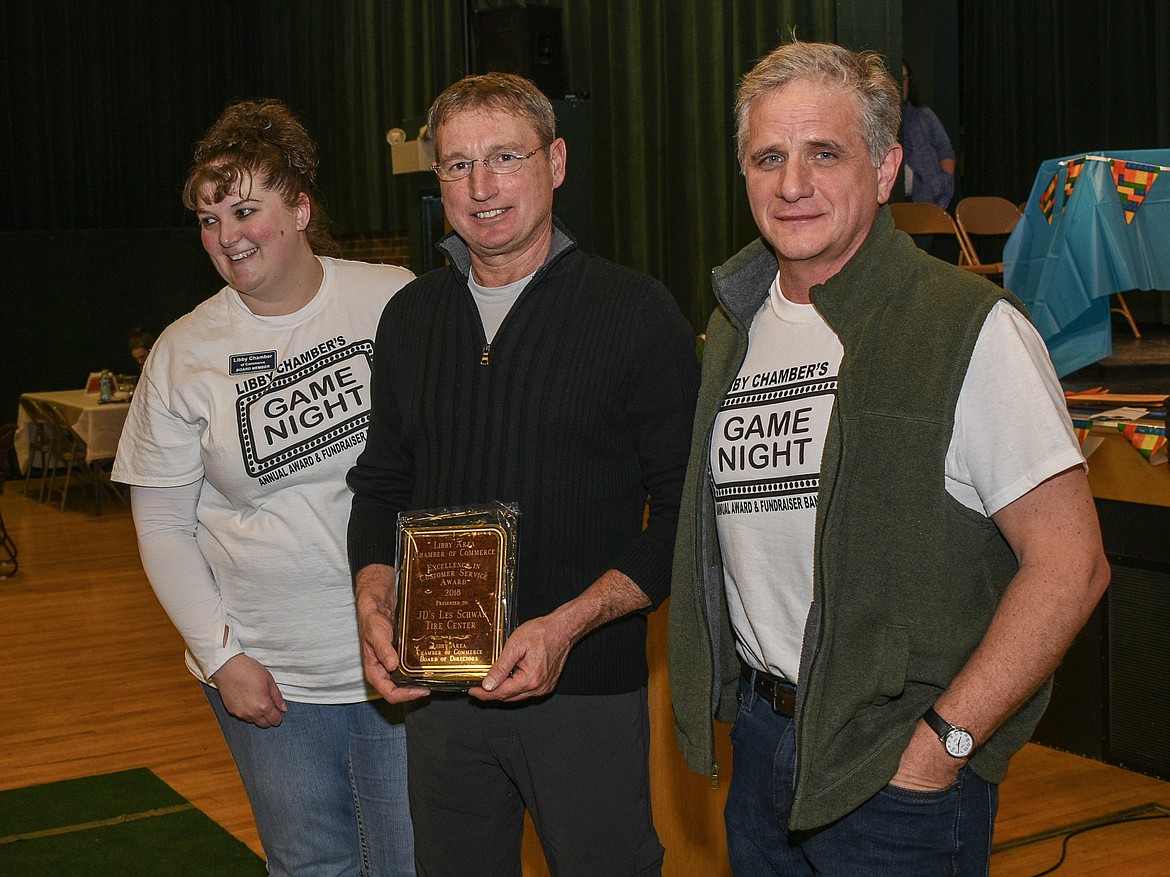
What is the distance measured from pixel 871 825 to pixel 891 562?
33 cm

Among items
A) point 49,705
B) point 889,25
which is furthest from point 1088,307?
point 49,705

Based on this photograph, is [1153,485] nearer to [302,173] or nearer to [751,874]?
[751,874]

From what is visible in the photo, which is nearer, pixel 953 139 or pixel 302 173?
pixel 302 173

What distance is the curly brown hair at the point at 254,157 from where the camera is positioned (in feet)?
6.41

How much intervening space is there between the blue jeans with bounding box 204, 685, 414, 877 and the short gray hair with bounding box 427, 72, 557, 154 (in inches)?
37.3

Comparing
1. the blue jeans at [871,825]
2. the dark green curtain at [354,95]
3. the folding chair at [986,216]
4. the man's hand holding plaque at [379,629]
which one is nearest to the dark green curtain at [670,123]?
the dark green curtain at [354,95]

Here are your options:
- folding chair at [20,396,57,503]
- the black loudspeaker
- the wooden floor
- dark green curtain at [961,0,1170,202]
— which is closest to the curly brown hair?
the wooden floor

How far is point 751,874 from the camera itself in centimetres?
172

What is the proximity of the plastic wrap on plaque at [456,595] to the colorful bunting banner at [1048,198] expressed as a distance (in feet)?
12.4

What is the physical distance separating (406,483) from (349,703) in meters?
0.40

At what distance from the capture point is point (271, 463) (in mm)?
1981

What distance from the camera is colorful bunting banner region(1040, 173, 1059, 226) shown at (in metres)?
4.84

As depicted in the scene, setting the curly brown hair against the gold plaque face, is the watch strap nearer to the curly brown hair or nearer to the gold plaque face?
the gold plaque face

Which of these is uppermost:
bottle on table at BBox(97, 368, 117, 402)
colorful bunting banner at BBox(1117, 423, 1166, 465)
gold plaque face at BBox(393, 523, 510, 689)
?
gold plaque face at BBox(393, 523, 510, 689)
